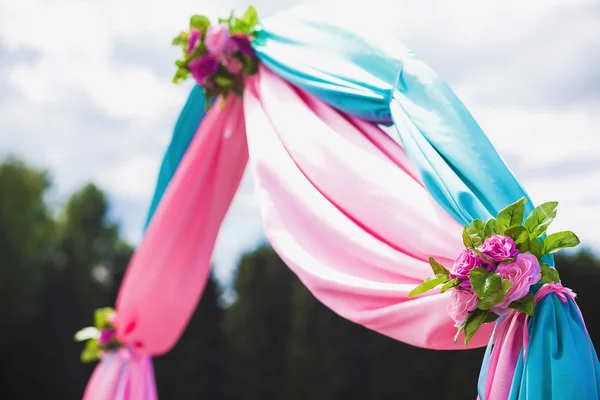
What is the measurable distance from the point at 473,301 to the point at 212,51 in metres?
1.44

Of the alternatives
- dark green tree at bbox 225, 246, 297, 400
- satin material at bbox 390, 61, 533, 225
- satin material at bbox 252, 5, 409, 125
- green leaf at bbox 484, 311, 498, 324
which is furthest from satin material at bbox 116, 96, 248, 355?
dark green tree at bbox 225, 246, 297, 400

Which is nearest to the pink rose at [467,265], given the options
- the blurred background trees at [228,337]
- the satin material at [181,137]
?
the satin material at [181,137]

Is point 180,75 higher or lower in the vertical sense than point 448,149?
higher

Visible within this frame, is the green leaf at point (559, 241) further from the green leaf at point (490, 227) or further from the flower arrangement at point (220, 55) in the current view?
the flower arrangement at point (220, 55)

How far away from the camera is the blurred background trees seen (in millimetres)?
5957

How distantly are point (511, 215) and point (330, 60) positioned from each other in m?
0.92

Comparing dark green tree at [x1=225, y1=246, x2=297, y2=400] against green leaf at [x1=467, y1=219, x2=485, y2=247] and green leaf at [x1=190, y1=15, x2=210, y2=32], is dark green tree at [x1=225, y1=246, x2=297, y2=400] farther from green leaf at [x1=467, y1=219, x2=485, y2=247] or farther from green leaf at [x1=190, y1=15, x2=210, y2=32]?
green leaf at [x1=467, y1=219, x2=485, y2=247]

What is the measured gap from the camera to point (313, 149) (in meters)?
2.02

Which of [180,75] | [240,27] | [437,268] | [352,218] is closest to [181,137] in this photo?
[180,75]

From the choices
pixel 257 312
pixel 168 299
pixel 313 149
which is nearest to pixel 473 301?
pixel 313 149

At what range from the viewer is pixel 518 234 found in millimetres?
1439

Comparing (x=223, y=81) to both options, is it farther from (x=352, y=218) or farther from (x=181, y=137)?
(x=352, y=218)

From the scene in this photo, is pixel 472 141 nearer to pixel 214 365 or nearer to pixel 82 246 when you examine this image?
pixel 214 365

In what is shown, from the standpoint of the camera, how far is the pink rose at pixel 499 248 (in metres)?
1.41
